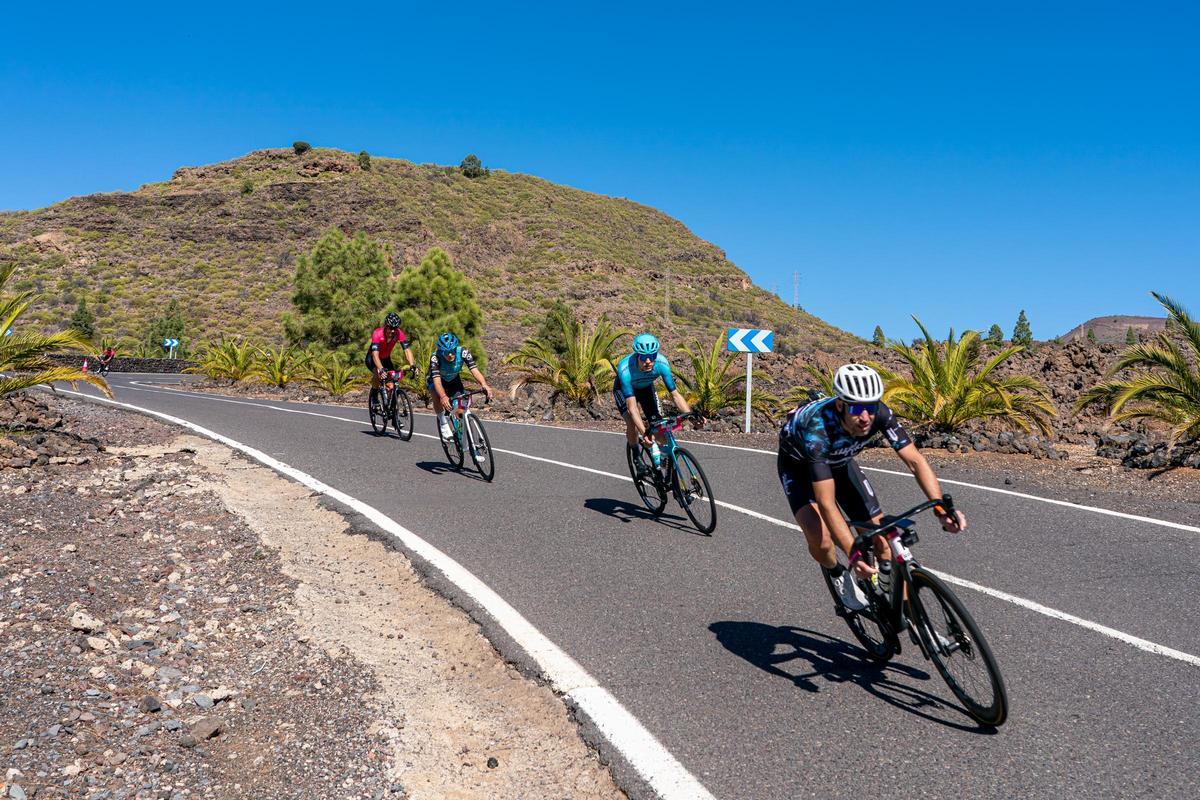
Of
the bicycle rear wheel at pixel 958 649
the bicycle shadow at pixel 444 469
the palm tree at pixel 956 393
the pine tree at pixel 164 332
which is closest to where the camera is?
the bicycle rear wheel at pixel 958 649

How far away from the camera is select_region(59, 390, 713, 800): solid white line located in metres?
3.24

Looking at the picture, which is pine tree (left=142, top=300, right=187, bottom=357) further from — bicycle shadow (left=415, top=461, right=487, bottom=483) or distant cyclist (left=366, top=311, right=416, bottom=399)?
bicycle shadow (left=415, top=461, right=487, bottom=483)

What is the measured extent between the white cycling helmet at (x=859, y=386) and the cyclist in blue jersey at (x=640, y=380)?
374cm

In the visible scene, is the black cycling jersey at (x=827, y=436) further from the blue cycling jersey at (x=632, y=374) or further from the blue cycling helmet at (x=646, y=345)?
the blue cycling jersey at (x=632, y=374)

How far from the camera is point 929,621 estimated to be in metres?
4.01

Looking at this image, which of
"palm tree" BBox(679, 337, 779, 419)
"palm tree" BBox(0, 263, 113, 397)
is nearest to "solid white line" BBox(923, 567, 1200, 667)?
"palm tree" BBox(0, 263, 113, 397)

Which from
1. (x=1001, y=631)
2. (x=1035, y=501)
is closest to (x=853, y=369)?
(x=1001, y=631)

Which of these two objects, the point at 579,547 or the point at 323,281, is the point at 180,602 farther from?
the point at 323,281

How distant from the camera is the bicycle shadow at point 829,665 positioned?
393 centimetres

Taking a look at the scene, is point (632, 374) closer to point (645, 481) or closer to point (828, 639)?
point (645, 481)

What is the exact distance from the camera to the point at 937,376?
13.3 meters

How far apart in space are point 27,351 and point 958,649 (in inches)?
423

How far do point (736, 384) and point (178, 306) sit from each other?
5776cm

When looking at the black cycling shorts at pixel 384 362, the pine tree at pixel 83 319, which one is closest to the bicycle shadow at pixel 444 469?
the black cycling shorts at pixel 384 362
